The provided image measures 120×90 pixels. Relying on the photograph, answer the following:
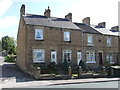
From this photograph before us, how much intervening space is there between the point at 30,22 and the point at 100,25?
19202 millimetres

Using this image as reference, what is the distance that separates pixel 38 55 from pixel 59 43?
408cm

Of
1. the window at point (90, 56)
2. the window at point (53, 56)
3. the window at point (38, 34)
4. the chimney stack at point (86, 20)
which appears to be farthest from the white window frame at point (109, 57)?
the window at point (38, 34)

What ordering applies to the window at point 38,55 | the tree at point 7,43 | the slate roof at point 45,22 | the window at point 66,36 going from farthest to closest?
1. the tree at point 7,43
2. the window at point 66,36
3. the slate roof at point 45,22
4. the window at point 38,55

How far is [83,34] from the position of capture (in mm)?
28359

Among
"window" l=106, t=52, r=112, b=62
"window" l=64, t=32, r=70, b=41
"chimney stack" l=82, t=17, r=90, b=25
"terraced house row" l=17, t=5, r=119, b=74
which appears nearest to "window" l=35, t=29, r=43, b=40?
"terraced house row" l=17, t=5, r=119, b=74

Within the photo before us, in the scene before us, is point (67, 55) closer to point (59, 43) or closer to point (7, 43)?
point (59, 43)

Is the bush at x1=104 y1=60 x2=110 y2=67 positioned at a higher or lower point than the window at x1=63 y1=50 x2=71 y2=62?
lower

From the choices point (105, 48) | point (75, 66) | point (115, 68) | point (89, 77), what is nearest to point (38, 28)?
point (75, 66)

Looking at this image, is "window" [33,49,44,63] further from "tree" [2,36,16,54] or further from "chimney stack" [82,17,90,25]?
"tree" [2,36,16,54]

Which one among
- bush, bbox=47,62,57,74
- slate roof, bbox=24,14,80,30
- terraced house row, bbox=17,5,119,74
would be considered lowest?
bush, bbox=47,62,57,74

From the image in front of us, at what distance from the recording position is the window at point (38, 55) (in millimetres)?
23005

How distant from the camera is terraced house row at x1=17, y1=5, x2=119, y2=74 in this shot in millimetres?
23091

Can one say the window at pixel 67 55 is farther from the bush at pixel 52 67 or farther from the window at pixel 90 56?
the window at pixel 90 56

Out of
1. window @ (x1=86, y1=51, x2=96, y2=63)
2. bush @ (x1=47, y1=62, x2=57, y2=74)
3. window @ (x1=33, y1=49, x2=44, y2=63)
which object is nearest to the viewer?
bush @ (x1=47, y1=62, x2=57, y2=74)
